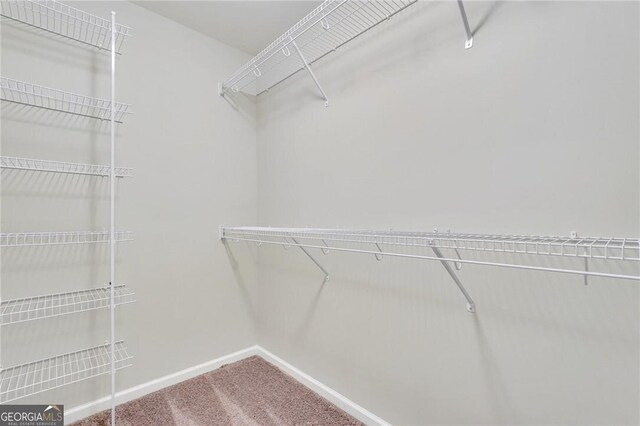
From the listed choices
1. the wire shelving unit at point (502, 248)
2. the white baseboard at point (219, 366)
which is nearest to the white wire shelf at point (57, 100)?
the wire shelving unit at point (502, 248)

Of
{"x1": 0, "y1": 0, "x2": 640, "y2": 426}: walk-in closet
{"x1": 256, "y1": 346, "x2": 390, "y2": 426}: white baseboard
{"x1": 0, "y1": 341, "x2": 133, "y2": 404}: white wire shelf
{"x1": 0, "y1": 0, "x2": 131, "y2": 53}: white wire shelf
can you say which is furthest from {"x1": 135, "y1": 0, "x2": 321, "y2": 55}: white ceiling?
{"x1": 256, "y1": 346, "x2": 390, "y2": 426}: white baseboard

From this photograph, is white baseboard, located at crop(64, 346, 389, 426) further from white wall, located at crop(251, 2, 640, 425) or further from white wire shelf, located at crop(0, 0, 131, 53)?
white wire shelf, located at crop(0, 0, 131, 53)

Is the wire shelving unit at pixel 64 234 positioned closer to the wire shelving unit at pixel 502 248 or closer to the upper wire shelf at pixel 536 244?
the wire shelving unit at pixel 502 248

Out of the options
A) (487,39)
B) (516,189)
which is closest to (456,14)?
(487,39)

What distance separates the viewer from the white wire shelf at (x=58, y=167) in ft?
4.50

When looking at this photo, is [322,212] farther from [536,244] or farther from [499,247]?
[536,244]

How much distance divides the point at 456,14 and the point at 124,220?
1.95 m

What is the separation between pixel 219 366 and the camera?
2057 mm

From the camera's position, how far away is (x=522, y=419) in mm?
1049

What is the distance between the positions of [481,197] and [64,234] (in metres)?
1.95

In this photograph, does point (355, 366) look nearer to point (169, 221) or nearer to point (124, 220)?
point (169, 221)

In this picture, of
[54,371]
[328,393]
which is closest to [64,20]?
[54,371]

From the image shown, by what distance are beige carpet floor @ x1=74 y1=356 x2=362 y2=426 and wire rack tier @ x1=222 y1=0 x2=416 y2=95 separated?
195 centimetres

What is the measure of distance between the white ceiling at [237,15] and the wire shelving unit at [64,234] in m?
0.35
